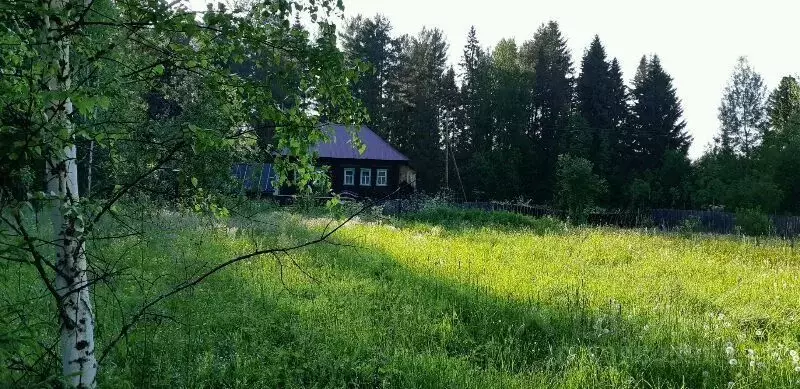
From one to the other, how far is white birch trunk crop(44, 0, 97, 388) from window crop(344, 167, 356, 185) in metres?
34.4

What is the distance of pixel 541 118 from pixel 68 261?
1995 inches

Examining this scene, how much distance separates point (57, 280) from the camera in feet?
7.83

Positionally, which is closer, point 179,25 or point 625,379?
point 179,25

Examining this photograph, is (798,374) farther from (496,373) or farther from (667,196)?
(667,196)

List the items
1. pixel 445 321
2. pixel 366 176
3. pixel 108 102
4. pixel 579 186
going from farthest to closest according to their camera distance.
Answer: pixel 366 176, pixel 579 186, pixel 445 321, pixel 108 102

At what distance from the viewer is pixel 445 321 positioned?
5.57 metres

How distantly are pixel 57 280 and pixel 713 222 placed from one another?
30.2 meters

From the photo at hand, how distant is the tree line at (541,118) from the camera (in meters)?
44.6

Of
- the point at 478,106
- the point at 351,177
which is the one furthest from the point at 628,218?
the point at 478,106

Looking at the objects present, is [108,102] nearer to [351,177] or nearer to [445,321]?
[445,321]

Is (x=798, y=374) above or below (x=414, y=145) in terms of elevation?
below

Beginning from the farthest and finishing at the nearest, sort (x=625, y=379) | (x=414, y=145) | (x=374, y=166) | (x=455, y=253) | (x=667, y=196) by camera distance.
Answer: (x=414, y=145), (x=667, y=196), (x=374, y=166), (x=455, y=253), (x=625, y=379)

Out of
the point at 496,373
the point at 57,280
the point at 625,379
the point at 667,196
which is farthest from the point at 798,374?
the point at 667,196

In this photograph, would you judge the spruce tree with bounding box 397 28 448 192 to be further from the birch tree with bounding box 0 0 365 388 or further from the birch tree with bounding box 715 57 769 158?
the birch tree with bounding box 0 0 365 388
